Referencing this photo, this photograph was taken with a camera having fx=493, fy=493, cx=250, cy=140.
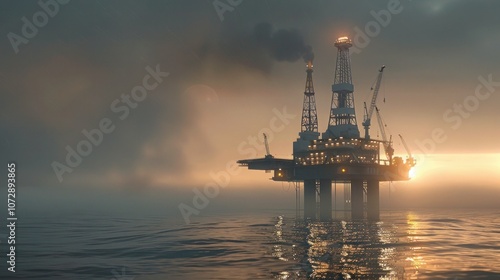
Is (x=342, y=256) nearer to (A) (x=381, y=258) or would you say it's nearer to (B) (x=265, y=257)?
(A) (x=381, y=258)

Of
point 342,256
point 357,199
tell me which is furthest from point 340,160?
point 342,256

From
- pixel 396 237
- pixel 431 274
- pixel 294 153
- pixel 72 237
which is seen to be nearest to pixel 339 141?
pixel 294 153

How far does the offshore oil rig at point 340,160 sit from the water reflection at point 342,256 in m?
52.3

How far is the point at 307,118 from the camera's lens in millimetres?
153250

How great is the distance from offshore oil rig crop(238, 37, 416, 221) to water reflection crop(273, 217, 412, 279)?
52259 millimetres

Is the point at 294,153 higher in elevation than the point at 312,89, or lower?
lower

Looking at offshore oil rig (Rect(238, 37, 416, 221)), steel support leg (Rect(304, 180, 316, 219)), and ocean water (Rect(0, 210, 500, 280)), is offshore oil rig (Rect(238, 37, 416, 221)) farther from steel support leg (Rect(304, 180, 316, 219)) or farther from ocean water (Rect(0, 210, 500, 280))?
ocean water (Rect(0, 210, 500, 280))

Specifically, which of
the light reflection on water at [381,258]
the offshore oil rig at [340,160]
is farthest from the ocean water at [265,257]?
the offshore oil rig at [340,160]

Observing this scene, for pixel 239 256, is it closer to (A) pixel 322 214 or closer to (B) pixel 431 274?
(B) pixel 431 274

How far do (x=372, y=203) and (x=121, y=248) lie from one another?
9354 centimetres

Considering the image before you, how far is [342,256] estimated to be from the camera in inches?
2277

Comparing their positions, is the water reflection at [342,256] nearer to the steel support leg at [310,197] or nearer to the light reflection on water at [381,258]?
the light reflection on water at [381,258]

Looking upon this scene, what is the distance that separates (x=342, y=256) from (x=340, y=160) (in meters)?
80.6

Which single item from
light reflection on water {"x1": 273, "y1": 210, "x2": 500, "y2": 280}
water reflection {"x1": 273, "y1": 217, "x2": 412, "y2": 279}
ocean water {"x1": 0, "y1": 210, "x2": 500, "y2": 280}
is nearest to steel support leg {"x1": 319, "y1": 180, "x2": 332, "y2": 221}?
ocean water {"x1": 0, "y1": 210, "x2": 500, "y2": 280}
